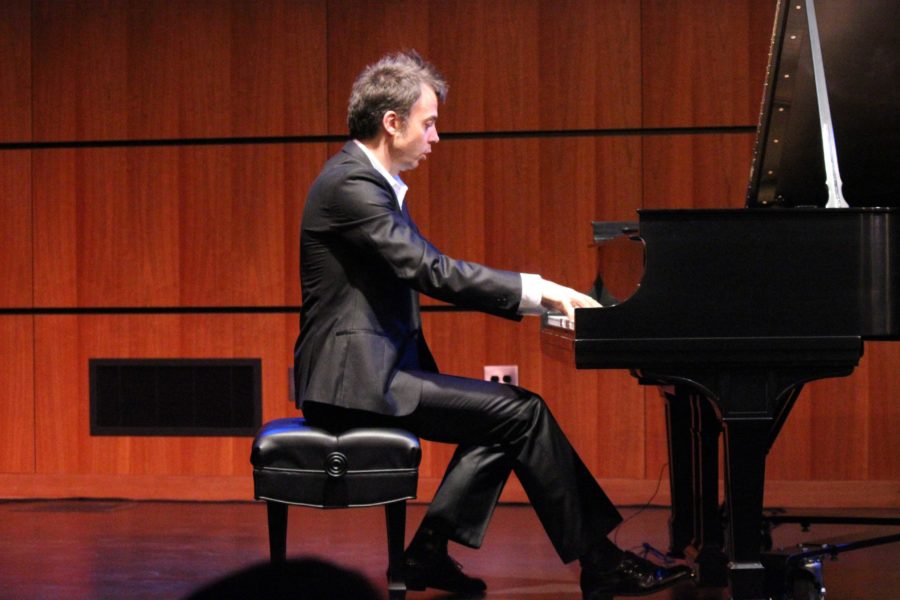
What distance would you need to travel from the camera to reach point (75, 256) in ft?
14.0

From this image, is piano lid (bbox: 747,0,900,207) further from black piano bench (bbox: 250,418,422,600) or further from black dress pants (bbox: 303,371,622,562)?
black piano bench (bbox: 250,418,422,600)

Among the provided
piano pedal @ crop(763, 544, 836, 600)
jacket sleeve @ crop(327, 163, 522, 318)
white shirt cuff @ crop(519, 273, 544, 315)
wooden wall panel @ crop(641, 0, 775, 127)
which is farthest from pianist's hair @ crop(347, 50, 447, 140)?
wooden wall panel @ crop(641, 0, 775, 127)

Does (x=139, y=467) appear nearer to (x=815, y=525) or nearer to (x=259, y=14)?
(x=259, y=14)

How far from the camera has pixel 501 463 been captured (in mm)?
2549

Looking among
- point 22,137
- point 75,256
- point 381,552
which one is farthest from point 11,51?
point 381,552

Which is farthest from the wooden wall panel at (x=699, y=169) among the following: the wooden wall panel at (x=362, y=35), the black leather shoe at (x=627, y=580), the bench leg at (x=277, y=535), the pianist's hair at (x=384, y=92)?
the bench leg at (x=277, y=535)

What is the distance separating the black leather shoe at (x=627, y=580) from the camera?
245cm

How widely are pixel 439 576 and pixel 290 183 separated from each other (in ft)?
6.16

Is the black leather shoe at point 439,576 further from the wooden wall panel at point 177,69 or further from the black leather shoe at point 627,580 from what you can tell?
the wooden wall panel at point 177,69

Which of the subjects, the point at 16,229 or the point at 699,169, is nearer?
the point at 699,169

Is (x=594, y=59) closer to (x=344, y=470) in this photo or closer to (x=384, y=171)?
(x=384, y=171)

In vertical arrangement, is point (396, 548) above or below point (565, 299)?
below

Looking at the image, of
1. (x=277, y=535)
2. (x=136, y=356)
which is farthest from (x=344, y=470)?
(x=136, y=356)

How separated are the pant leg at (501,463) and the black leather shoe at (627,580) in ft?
0.26
